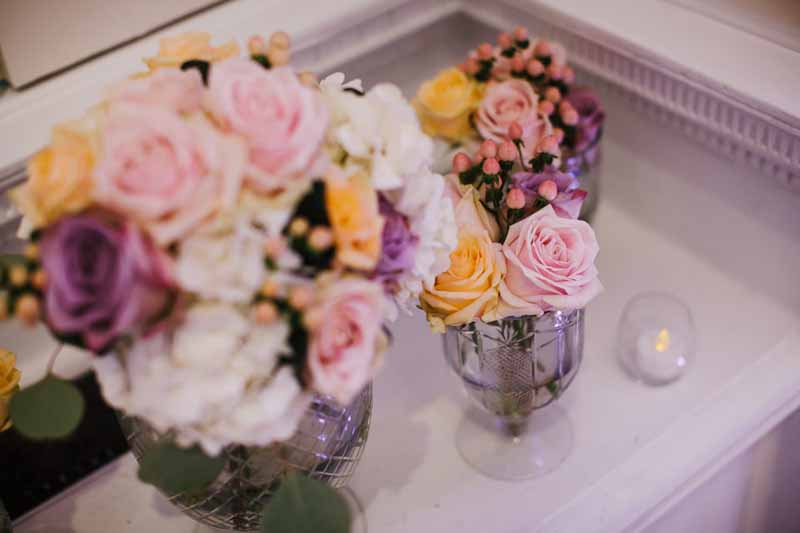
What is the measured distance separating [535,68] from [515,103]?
0.05 meters

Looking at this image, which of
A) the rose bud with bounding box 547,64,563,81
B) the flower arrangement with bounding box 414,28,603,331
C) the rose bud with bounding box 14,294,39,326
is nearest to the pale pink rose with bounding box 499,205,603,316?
the flower arrangement with bounding box 414,28,603,331

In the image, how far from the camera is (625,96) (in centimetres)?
87

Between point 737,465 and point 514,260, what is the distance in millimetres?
381

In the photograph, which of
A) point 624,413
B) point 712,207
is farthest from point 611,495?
point 712,207

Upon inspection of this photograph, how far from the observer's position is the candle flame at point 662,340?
759mm

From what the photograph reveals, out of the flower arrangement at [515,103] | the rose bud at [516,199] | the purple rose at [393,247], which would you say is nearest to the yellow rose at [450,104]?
the flower arrangement at [515,103]

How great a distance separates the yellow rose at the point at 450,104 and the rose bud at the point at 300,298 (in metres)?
0.42

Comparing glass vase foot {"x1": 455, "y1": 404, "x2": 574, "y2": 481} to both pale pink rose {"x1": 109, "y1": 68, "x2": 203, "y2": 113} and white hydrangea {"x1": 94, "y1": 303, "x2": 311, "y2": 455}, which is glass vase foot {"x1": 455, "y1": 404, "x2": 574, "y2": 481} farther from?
pale pink rose {"x1": 109, "y1": 68, "x2": 203, "y2": 113}

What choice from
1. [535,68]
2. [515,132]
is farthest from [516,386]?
[535,68]

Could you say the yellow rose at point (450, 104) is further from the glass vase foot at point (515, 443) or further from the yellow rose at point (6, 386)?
the yellow rose at point (6, 386)

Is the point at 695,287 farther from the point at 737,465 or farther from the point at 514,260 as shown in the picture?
the point at 514,260

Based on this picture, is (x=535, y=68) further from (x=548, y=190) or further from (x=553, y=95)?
(x=548, y=190)

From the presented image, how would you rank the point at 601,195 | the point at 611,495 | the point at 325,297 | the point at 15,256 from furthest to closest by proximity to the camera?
1. the point at 601,195
2. the point at 611,495
3. the point at 15,256
4. the point at 325,297

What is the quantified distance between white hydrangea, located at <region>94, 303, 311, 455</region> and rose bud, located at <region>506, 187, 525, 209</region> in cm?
24
